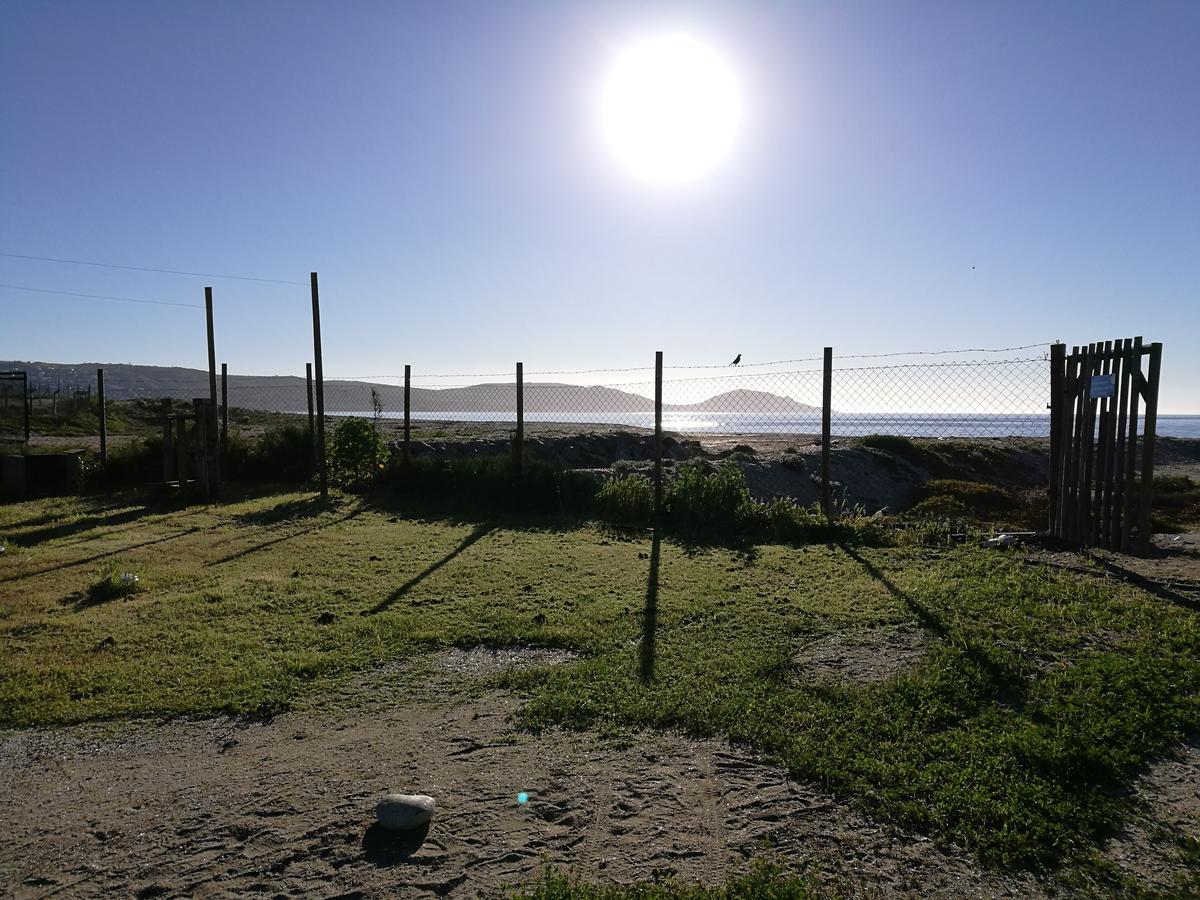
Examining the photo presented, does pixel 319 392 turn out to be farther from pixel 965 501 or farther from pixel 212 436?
pixel 965 501

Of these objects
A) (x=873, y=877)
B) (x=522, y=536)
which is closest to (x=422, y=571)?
(x=522, y=536)

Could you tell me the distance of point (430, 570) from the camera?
721 centimetres

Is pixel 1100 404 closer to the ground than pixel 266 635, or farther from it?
farther from it

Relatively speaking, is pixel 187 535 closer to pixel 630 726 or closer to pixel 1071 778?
pixel 630 726

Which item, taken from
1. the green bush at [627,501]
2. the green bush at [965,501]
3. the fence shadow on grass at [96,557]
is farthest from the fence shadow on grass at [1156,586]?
the fence shadow on grass at [96,557]

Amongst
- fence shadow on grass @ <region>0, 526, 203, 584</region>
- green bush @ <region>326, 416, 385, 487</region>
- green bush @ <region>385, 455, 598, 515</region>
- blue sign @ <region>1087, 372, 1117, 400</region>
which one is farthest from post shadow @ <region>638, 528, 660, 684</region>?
green bush @ <region>326, 416, 385, 487</region>

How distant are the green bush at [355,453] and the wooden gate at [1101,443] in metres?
10.3

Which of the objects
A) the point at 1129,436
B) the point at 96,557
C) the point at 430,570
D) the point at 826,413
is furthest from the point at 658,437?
the point at 96,557

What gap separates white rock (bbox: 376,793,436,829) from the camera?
109 inches

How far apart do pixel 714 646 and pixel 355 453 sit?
9.57 meters

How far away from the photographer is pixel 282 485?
13906mm

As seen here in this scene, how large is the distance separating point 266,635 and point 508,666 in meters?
1.89

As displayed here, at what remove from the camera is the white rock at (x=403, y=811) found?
109 inches

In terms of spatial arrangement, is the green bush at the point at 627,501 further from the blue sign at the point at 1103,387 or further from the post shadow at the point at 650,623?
the blue sign at the point at 1103,387
